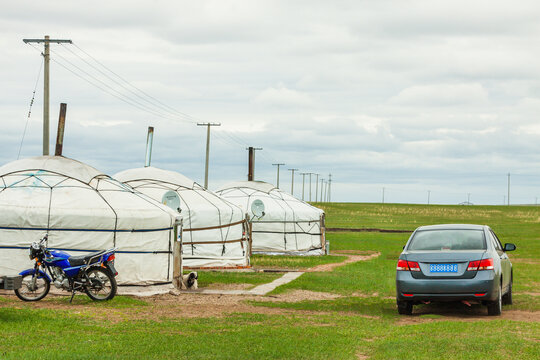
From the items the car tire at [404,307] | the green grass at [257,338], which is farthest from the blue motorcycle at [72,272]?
the car tire at [404,307]

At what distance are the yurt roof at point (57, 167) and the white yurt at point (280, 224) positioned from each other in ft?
48.5

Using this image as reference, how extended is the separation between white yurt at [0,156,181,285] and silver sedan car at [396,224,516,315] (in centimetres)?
654

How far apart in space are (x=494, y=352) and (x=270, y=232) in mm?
25776

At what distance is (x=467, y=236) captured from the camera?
13.0m

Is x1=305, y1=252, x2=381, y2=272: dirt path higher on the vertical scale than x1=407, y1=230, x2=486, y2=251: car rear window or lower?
lower

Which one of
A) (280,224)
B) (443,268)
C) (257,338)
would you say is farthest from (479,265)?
(280,224)

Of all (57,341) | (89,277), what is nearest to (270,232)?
(89,277)

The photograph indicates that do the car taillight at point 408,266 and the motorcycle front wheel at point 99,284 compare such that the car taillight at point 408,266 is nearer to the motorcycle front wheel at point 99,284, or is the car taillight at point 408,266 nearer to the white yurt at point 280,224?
the motorcycle front wheel at point 99,284

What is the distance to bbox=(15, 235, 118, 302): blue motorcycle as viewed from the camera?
14734mm

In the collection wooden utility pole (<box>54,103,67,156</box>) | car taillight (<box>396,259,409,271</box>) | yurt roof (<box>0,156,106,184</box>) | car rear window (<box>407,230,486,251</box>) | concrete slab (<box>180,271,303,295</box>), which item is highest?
wooden utility pole (<box>54,103,67,156</box>)

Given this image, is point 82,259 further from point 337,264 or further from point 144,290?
point 337,264

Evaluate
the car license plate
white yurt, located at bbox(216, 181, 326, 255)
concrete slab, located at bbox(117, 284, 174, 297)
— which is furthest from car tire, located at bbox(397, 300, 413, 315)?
white yurt, located at bbox(216, 181, 326, 255)

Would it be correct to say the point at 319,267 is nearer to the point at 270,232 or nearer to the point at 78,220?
the point at 270,232

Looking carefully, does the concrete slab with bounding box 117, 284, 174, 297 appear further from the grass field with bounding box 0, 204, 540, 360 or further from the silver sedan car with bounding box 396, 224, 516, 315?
the silver sedan car with bounding box 396, 224, 516, 315
